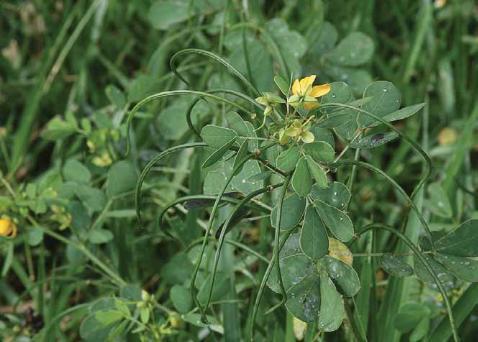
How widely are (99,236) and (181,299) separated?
283mm

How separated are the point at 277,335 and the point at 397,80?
102 centimetres

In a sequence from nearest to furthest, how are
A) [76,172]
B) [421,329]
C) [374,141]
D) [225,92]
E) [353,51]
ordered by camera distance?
[374,141], [225,92], [421,329], [76,172], [353,51]

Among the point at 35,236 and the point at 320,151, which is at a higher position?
→ the point at 320,151

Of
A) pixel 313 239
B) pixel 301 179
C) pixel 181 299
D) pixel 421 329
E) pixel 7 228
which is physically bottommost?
pixel 421 329

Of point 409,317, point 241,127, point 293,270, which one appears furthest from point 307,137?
point 409,317

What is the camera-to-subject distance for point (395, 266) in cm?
124

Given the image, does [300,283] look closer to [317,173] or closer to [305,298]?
[305,298]

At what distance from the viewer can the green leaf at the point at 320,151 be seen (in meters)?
1.11

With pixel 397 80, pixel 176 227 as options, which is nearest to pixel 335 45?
pixel 397 80

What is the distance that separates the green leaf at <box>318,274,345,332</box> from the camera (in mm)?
1193

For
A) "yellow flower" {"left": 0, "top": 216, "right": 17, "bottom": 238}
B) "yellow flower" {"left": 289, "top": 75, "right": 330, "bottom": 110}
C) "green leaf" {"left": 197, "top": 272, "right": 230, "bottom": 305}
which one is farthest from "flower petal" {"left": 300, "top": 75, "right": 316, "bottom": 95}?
"yellow flower" {"left": 0, "top": 216, "right": 17, "bottom": 238}

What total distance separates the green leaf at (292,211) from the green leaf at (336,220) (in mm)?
23

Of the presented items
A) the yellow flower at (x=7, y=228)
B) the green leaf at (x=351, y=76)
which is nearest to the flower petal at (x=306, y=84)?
the yellow flower at (x=7, y=228)

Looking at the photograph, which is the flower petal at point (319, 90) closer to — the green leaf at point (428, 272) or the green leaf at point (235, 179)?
the green leaf at point (235, 179)
